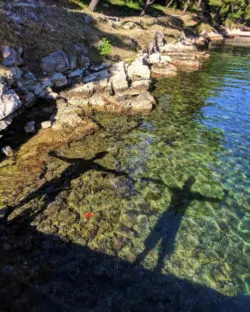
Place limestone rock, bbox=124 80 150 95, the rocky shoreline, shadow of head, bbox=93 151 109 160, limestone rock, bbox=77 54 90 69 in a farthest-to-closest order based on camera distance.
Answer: limestone rock, bbox=77 54 90 69, limestone rock, bbox=124 80 150 95, the rocky shoreline, shadow of head, bbox=93 151 109 160

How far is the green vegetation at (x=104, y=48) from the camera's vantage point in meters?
28.4

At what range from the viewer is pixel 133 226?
32.0 feet

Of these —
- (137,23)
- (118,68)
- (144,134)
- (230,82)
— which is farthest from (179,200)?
(137,23)

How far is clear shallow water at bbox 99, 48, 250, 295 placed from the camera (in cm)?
860

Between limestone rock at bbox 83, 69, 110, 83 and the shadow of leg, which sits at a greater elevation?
limestone rock at bbox 83, 69, 110, 83

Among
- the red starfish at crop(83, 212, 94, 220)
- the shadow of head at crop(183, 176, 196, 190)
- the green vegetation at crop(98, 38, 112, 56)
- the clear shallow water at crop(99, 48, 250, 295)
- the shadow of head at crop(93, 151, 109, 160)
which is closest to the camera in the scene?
the clear shallow water at crop(99, 48, 250, 295)

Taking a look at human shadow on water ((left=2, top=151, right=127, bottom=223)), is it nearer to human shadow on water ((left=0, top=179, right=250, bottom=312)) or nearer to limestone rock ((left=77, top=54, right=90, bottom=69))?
human shadow on water ((left=0, top=179, right=250, bottom=312))

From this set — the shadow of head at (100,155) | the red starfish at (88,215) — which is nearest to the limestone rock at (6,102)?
the shadow of head at (100,155)

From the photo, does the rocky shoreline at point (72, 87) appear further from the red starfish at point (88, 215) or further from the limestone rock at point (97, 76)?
the red starfish at point (88, 215)

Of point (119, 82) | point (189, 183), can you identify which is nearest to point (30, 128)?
point (119, 82)

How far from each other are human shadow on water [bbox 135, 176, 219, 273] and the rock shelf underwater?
1.5 inches

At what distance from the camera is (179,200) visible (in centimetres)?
1125

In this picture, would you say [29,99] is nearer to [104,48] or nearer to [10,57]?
[10,57]

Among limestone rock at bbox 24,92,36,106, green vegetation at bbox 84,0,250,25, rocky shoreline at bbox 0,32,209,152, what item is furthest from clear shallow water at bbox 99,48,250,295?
green vegetation at bbox 84,0,250,25
